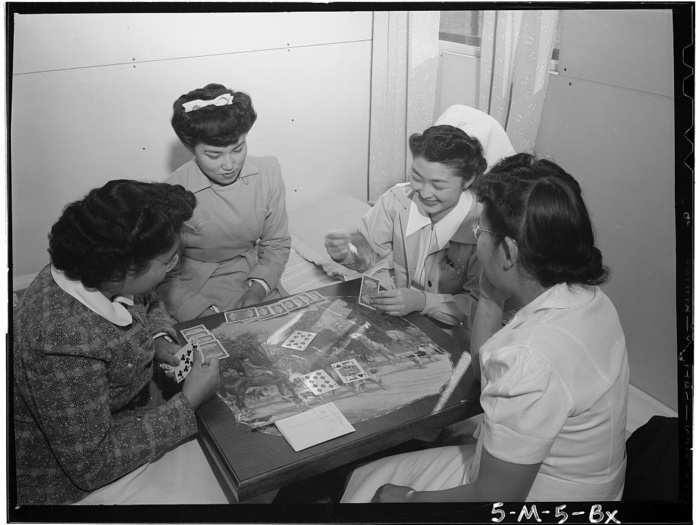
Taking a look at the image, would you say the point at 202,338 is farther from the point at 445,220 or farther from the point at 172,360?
the point at 445,220

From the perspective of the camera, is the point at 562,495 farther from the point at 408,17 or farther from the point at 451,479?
the point at 408,17

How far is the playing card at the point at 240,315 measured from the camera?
1825mm

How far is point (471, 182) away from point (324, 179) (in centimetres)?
41

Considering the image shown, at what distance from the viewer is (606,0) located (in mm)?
1727

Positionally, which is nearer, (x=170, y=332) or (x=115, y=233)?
(x=115, y=233)

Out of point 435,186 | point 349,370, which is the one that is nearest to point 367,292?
point 349,370

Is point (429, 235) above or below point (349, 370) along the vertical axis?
above

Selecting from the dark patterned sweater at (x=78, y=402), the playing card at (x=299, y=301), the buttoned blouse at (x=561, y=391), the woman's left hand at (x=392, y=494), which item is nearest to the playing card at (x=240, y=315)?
the playing card at (x=299, y=301)

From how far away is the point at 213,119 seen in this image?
1.73 metres

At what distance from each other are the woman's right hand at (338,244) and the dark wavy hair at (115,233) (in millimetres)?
440

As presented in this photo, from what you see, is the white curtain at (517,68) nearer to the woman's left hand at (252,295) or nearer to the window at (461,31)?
the window at (461,31)

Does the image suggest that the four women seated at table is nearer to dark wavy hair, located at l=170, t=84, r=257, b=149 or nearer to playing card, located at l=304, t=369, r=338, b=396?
dark wavy hair, located at l=170, t=84, r=257, b=149

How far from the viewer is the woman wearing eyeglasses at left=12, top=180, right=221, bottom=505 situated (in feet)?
4.95

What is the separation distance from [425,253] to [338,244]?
0.83 ft
